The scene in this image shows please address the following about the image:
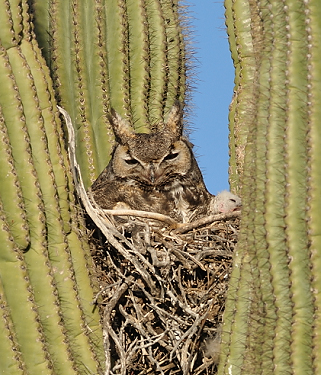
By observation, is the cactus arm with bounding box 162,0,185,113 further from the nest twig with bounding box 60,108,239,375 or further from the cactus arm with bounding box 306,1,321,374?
the cactus arm with bounding box 306,1,321,374

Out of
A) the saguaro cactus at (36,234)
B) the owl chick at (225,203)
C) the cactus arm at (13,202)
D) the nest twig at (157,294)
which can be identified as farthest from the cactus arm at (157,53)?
Answer: the cactus arm at (13,202)

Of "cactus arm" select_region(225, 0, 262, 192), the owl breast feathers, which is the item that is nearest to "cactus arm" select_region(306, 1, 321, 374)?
"cactus arm" select_region(225, 0, 262, 192)

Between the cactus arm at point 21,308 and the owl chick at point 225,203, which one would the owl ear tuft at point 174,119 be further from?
the cactus arm at point 21,308

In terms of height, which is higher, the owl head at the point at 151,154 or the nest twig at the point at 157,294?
the owl head at the point at 151,154

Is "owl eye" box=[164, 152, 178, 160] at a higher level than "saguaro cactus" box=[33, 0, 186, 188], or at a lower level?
lower

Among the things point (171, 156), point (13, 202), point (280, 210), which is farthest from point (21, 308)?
point (171, 156)

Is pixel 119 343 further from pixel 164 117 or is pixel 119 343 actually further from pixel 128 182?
pixel 164 117

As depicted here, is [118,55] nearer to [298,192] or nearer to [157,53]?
[157,53]
